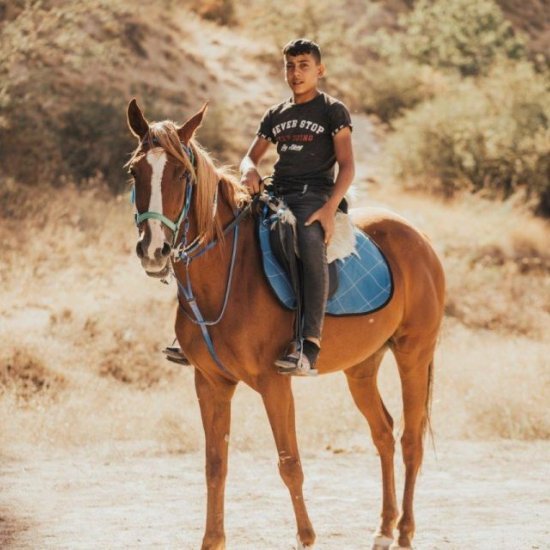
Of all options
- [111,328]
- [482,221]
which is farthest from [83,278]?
[482,221]

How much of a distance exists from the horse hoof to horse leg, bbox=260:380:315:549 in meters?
0.83

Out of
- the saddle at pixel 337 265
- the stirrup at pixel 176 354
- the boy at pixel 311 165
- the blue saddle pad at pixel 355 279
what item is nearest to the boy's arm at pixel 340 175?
the boy at pixel 311 165

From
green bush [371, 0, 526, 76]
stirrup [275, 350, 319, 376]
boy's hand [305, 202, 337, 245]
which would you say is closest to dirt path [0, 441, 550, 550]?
stirrup [275, 350, 319, 376]

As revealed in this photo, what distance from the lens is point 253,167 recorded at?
6117 millimetres

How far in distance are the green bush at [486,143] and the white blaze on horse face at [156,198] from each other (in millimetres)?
18862

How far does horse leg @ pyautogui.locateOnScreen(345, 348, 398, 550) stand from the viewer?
6586 millimetres

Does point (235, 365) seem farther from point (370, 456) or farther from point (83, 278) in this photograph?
point (83, 278)

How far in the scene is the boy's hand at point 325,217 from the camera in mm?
5828

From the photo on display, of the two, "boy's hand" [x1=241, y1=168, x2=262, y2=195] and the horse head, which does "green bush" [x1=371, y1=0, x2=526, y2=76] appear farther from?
the horse head

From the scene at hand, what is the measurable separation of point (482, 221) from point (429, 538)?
15.0 m

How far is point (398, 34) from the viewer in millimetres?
35125

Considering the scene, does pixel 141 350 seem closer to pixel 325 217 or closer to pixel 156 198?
pixel 325 217

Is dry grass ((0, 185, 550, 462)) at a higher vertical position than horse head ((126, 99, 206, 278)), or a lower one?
lower

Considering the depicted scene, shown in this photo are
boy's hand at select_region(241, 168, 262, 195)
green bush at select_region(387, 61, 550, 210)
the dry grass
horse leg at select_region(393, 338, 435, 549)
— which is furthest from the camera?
green bush at select_region(387, 61, 550, 210)
